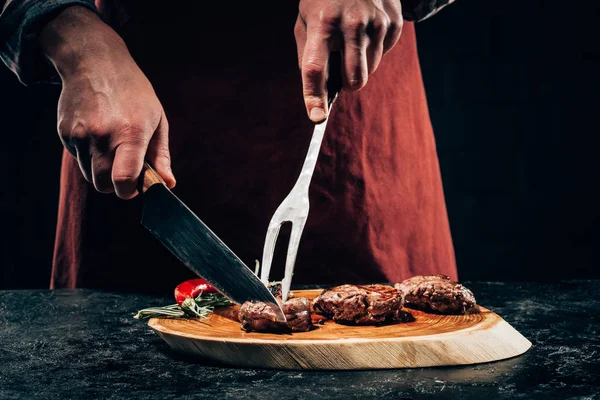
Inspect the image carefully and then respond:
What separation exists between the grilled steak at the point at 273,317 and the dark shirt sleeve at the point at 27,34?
31.6 inches

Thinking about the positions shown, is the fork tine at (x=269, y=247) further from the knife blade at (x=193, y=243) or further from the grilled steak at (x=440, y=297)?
the grilled steak at (x=440, y=297)

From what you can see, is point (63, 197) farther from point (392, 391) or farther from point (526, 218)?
point (526, 218)

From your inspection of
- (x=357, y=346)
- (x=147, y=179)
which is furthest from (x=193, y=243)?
(x=357, y=346)

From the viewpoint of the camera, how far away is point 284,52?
229cm

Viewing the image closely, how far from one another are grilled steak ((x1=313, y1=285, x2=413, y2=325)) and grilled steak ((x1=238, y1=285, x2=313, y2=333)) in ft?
0.24

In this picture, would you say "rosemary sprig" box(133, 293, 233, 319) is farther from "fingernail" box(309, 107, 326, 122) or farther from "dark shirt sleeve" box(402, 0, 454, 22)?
"dark shirt sleeve" box(402, 0, 454, 22)

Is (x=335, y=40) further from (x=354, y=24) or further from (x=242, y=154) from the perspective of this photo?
(x=242, y=154)

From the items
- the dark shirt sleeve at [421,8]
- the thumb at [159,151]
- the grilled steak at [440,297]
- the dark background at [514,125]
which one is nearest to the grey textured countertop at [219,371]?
the grilled steak at [440,297]

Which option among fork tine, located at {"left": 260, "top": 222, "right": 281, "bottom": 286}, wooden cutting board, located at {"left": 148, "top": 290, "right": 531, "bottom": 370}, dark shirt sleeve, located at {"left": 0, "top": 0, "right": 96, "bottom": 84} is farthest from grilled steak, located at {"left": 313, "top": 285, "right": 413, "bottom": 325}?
dark shirt sleeve, located at {"left": 0, "top": 0, "right": 96, "bottom": 84}

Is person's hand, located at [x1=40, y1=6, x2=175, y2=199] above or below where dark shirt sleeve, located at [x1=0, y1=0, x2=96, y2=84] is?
below

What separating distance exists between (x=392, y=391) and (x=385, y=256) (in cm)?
114

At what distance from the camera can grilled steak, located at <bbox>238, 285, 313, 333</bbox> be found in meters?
1.42

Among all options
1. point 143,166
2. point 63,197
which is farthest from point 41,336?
point 63,197

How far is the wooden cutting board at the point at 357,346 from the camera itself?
4.29 feet
